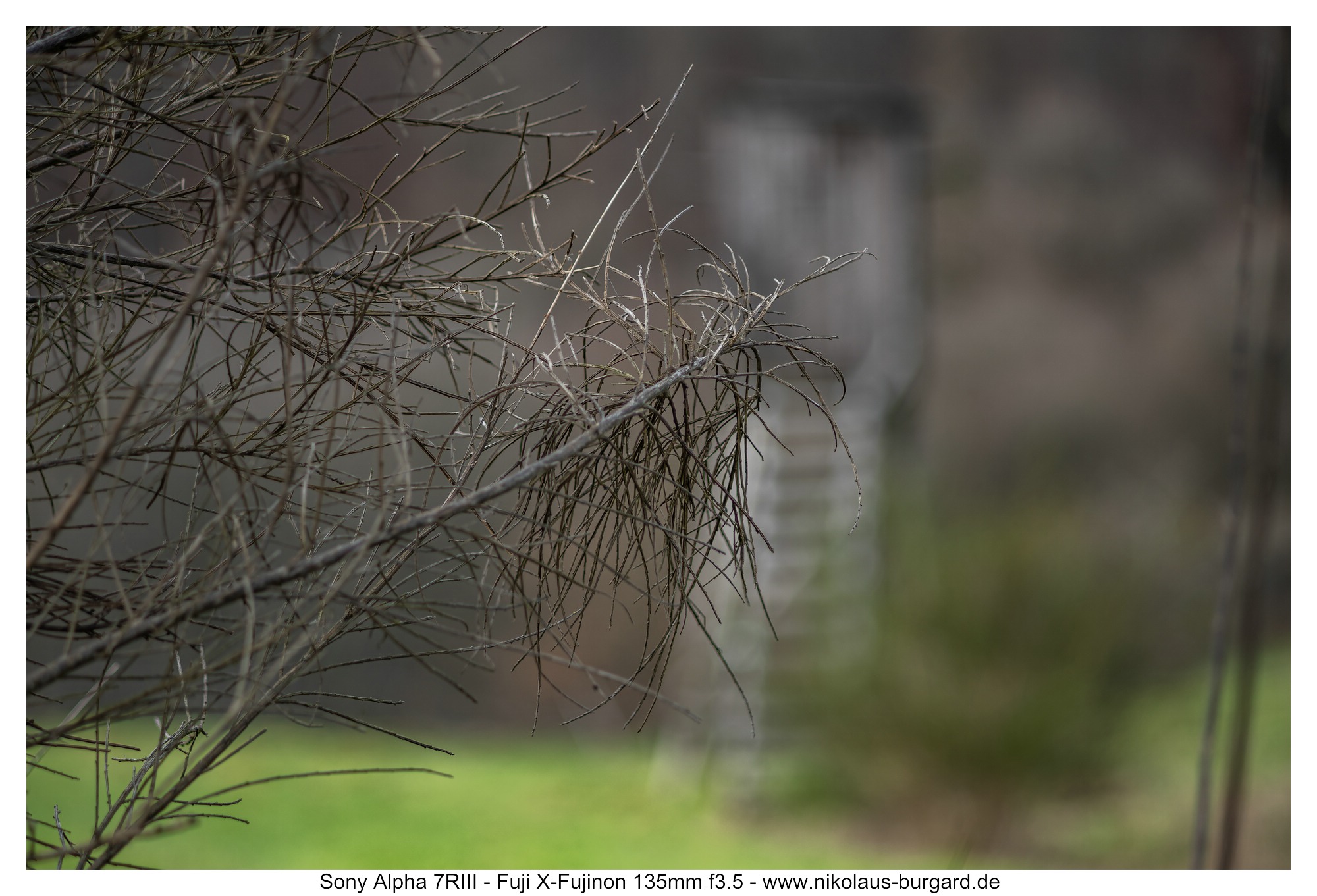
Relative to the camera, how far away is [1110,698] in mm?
3734

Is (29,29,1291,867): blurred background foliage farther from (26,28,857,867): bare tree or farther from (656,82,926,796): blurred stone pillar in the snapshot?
(26,28,857,867): bare tree

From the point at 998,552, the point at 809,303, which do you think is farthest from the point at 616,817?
the point at 809,303

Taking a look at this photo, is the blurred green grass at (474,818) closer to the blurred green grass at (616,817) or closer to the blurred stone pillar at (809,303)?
the blurred green grass at (616,817)

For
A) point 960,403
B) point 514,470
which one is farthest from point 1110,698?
point 514,470

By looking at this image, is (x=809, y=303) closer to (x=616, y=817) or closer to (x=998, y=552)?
(x=998, y=552)

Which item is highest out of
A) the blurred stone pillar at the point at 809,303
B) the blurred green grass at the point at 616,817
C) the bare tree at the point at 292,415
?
the blurred stone pillar at the point at 809,303

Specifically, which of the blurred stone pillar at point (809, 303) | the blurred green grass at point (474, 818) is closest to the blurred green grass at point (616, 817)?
the blurred green grass at point (474, 818)

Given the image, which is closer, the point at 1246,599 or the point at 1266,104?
the point at 1266,104

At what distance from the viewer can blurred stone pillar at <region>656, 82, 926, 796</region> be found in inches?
186

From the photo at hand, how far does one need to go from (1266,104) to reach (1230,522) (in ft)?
2.01

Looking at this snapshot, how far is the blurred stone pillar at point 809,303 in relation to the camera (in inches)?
186

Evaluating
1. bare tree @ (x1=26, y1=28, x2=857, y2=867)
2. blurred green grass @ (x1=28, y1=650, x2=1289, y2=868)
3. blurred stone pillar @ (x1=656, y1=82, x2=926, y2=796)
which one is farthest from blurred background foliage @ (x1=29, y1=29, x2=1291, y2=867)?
bare tree @ (x1=26, y1=28, x2=857, y2=867)
